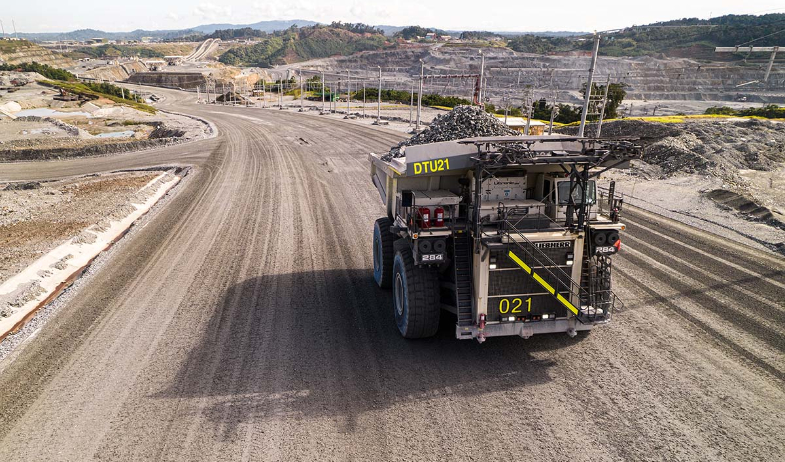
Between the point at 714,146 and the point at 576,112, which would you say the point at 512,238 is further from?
the point at 576,112

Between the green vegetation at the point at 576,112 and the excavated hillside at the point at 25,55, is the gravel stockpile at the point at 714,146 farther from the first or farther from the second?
the excavated hillside at the point at 25,55

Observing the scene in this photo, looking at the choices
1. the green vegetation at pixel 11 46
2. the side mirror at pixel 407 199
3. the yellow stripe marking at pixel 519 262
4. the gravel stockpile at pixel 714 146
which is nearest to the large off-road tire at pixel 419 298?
the side mirror at pixel 407 199

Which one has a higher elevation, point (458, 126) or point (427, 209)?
point (458, 126)

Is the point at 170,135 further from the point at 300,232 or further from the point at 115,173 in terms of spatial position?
the point at 300,232

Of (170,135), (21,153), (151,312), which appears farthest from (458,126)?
(170,135)

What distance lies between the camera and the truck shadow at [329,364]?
7.05 meters

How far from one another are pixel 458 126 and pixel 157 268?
813 cm

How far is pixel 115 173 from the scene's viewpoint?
81.7 feet

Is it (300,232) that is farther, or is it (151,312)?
(300,232)

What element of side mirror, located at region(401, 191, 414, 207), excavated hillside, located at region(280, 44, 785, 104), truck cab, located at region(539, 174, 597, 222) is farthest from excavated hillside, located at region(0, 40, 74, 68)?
truck cab, located at region(539, 174, 597, 222)

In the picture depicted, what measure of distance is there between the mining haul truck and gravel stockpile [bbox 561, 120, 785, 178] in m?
14.5

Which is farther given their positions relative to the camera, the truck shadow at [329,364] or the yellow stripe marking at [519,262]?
the yellow stripe marking at [519,262]

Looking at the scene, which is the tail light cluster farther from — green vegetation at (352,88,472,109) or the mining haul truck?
green vegetation at (352,88,472,109)

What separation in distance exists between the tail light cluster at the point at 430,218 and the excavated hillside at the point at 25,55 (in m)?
152
